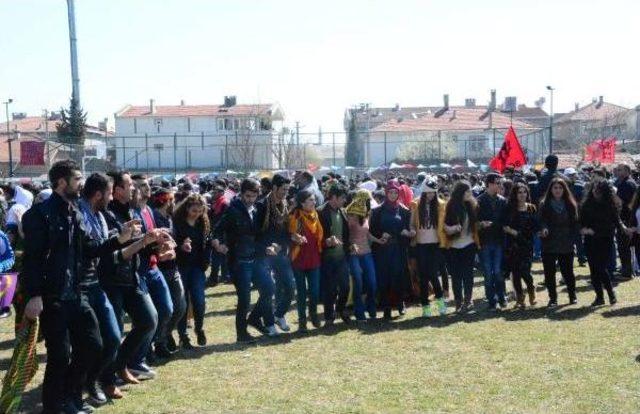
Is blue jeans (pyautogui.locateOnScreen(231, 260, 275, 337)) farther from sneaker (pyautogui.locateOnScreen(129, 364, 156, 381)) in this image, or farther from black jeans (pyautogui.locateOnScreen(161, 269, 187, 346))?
sneaker (pyautogui.locateOnScreen(129, 364, 156, 381))

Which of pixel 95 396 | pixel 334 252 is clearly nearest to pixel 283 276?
pixel 334 252

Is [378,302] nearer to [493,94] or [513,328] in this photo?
[513,328]

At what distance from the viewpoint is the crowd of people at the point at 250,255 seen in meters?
6.70

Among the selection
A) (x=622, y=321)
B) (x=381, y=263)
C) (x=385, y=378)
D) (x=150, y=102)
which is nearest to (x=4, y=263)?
(x=385, y=378)

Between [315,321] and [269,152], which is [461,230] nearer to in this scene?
[315,321]

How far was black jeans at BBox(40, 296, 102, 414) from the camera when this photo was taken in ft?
21.7

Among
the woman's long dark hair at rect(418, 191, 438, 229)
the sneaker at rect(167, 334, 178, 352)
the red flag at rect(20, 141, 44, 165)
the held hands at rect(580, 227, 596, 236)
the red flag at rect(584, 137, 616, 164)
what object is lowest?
the sneaker at rect(167, 334, 178, 352)

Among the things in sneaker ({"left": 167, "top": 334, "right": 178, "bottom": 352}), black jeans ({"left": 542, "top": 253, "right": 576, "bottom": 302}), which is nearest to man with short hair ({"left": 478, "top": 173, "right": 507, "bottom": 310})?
black jeans ({"left": 542, "top": 253, "right": 576, "bottom": 302})

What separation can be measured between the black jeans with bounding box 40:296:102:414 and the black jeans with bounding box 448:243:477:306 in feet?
20.0

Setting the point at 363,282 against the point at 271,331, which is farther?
the point at 363,282

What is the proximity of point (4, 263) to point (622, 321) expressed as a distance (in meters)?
7.37

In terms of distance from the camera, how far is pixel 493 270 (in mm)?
12086

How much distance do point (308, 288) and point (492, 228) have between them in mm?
2745

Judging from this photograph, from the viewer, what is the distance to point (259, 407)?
734 centimetres
